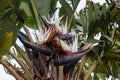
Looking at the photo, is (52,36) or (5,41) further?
(52,36)

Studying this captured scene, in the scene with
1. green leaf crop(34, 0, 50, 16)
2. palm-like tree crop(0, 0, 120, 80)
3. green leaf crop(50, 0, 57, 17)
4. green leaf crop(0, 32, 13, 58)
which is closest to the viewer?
green leaf crop(0, 32, 13, 58)

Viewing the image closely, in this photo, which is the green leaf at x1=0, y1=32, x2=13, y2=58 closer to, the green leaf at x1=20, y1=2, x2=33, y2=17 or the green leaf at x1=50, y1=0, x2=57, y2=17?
the green leaf at x1=20, y1=2, x2=33, y2=17

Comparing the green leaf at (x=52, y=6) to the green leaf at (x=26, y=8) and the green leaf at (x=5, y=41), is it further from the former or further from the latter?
the green leaf at (x=5, y=41)

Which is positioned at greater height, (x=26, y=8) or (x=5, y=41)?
(x=26, y=8)

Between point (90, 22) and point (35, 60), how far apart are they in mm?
470

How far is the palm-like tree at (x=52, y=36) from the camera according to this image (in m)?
1.34

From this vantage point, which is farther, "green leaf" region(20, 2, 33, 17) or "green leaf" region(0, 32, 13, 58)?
"green leaf" region(20, 2, 33, 17)

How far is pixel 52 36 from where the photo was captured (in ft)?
4.33

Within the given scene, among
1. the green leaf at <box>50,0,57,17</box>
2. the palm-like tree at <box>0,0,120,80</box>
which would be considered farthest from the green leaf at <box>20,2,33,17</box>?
the green leaf at <box>50,0,57,17</box>

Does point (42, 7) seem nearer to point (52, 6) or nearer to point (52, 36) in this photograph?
point (52, 6)

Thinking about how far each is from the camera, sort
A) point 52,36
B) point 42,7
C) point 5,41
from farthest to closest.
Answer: point 42,7
point 52,36
point 5,41

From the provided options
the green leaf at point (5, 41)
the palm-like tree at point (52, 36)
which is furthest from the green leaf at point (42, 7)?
the green leaf at point (5, 41)

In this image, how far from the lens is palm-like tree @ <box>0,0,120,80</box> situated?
1.34 meters

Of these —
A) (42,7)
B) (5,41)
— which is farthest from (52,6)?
(5,41)
